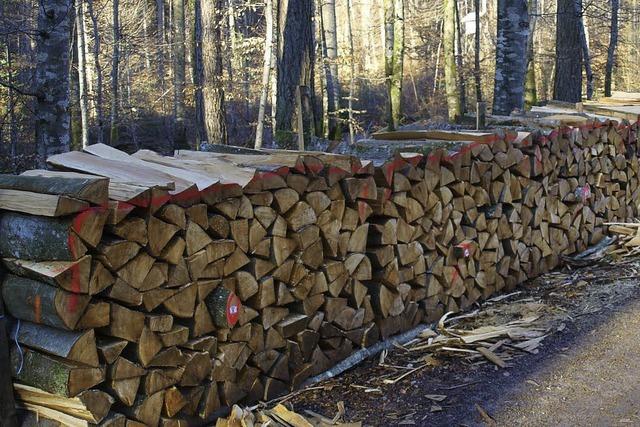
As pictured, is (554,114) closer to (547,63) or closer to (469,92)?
(469,92)

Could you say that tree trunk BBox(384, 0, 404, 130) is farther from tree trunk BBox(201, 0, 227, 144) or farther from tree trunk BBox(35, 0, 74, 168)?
tree trunk BBox(35, 0, 74, 168)

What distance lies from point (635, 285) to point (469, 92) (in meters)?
21.2

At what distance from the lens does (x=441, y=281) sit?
6.52 metres

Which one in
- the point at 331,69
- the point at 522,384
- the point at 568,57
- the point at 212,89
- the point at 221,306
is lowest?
the point at 522,384

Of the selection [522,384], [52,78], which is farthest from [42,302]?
[52,78]

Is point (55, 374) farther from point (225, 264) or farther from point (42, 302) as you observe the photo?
point (225, 264)

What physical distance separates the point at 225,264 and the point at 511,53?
27.1 feet

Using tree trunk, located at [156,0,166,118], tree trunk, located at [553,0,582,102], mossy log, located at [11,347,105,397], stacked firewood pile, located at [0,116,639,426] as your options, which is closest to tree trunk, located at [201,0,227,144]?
tree trunk, located at [553,0,582,102]

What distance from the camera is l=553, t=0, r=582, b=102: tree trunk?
1415 centimetres

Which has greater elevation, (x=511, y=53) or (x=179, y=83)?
(x=179, y=83)

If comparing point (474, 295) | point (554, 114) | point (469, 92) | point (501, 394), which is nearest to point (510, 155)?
point (474, 295)

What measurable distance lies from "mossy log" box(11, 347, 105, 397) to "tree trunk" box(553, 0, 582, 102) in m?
12.3

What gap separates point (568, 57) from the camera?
14.1 m

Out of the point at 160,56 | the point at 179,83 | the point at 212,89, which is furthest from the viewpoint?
the point at 160,56
